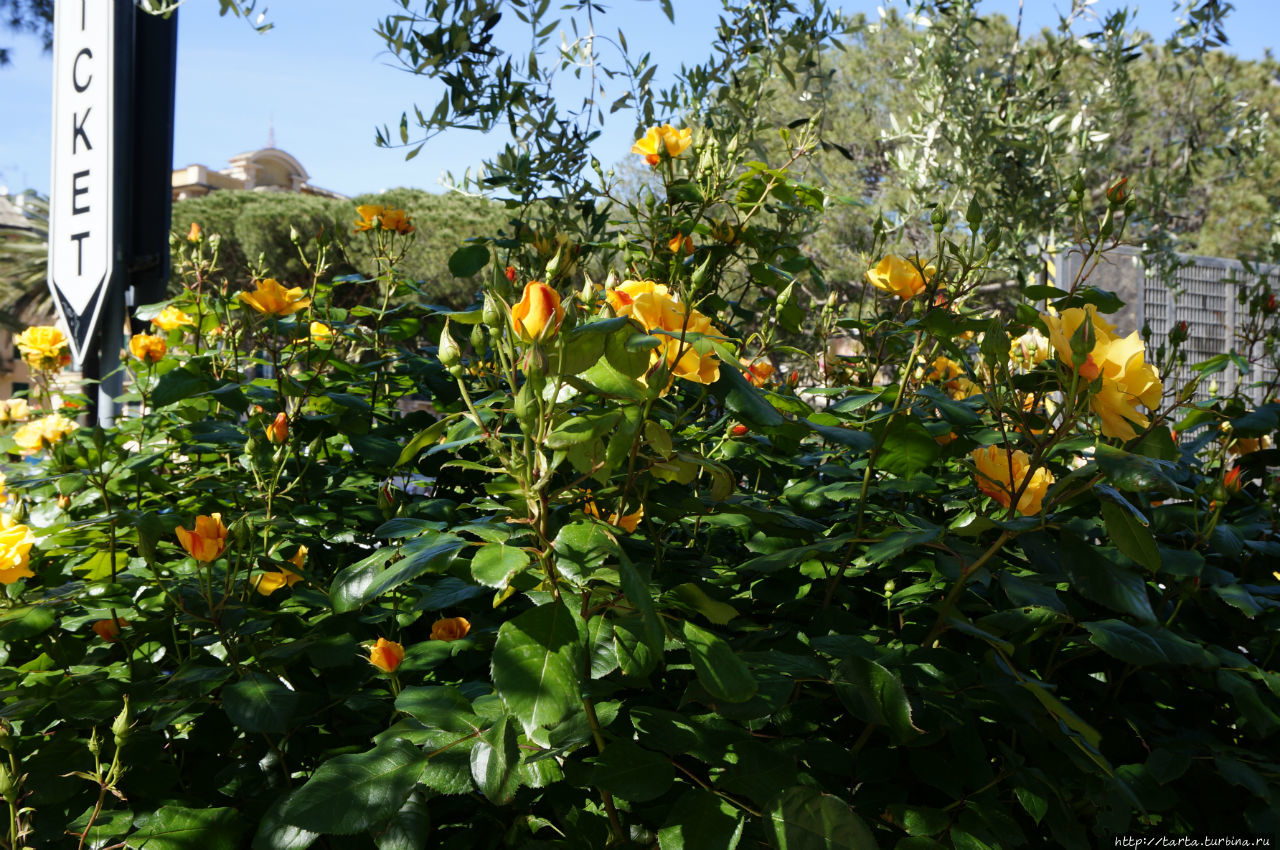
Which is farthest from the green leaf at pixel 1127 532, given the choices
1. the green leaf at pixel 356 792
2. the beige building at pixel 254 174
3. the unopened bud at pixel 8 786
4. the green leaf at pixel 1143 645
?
the beige building at pixel 254 174

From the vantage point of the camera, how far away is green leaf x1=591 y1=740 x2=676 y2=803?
0.67m

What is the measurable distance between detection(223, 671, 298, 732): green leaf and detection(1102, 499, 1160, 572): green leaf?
703mm

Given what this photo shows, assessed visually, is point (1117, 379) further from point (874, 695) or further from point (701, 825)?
point (701, 825)

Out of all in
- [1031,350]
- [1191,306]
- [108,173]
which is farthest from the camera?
[1191,306]

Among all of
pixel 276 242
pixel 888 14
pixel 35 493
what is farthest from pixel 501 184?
pixel 276 242

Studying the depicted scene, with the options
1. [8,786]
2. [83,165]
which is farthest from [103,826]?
[83,165]

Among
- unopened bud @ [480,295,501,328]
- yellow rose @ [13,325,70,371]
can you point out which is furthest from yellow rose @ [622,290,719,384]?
yellow rose @ [13,325,70,371]

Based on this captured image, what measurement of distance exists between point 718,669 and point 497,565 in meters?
0.17

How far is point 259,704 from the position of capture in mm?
792

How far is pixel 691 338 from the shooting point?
713 millimetres

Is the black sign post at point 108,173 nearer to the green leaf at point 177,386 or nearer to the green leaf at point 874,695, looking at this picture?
the green leaf at point 177,386

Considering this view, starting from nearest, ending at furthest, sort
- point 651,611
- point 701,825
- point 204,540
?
point 651,611 < point 701,825 < point 204,540

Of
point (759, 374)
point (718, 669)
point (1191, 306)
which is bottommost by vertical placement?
point (718, 669)

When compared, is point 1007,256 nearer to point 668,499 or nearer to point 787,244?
point 787,244
